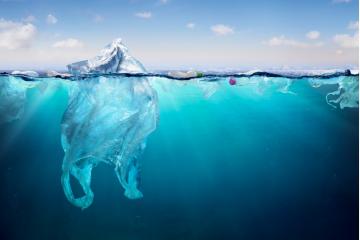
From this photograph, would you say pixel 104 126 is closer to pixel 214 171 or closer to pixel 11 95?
pixel 11 95

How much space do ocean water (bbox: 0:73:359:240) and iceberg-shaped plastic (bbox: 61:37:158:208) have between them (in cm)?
87

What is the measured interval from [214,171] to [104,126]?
870cm

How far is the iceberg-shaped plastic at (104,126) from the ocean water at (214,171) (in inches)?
34.3

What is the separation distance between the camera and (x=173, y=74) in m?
6.93

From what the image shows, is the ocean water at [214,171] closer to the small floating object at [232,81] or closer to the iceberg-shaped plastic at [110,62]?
the small floating object at [232,81]

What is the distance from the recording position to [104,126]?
5785 millimetres

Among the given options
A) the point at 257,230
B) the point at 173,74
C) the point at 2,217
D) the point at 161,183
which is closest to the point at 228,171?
the point at 161,183

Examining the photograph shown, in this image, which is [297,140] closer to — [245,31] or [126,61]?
[245,31]

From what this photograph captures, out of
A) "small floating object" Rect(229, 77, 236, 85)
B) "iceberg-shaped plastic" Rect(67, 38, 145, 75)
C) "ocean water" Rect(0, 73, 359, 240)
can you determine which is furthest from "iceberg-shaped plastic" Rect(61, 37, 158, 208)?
"small floating object" Rect(229, 77, 236, 85)

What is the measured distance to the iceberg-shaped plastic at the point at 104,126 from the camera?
18.3 ft

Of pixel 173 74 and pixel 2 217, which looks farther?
pixel 2 217

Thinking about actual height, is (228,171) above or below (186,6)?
below

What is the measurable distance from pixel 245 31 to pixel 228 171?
1033cm

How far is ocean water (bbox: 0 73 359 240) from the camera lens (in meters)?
8.55
